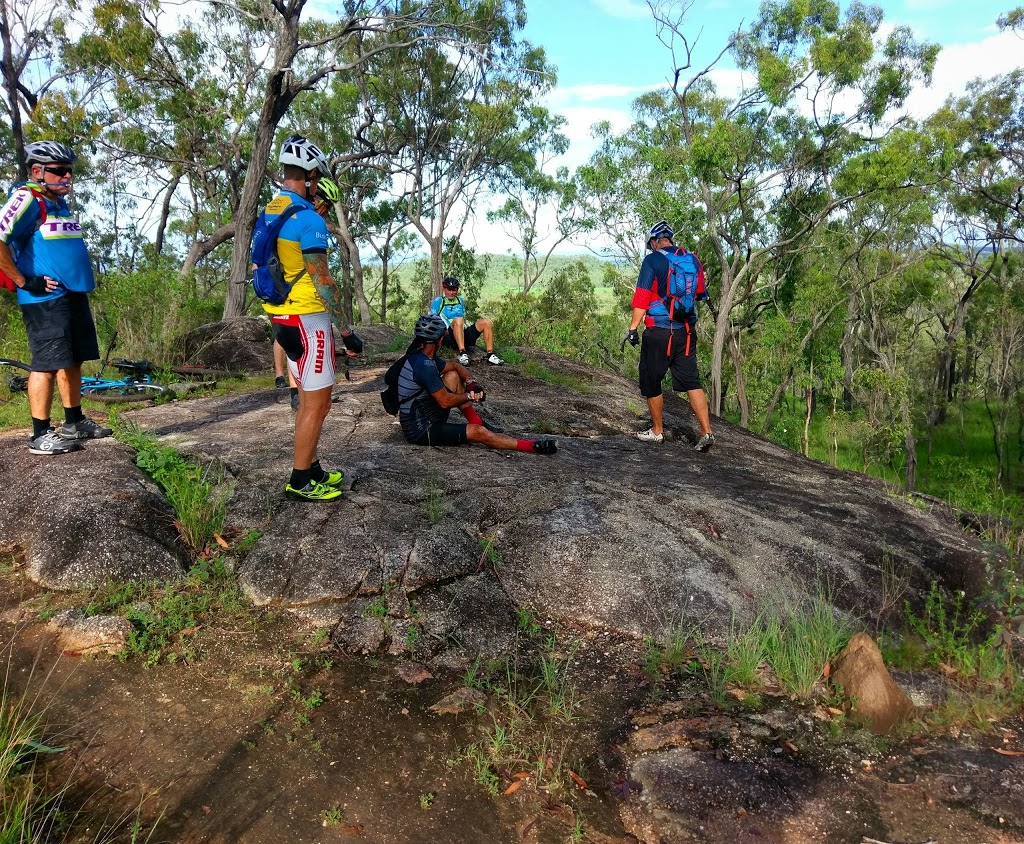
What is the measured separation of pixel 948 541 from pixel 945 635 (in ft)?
5.97

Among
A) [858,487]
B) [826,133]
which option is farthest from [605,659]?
[826,133]

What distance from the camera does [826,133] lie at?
774 inches

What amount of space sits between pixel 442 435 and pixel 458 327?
418 centimetres

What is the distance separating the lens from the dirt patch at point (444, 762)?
2.44 m

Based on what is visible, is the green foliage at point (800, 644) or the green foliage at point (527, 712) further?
the green foliage at point (800, 644)

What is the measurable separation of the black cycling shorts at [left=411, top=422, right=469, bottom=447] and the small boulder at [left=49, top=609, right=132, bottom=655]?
9.44ft

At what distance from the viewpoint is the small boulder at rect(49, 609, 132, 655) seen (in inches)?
126

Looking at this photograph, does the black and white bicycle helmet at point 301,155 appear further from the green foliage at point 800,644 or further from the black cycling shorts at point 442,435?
the green foliage at point 800,644

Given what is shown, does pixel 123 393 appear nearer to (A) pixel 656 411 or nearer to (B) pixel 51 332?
(B) pixel 51 332

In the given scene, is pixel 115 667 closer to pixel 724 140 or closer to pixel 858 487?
pixel 858 487

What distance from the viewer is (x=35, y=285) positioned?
4590 millimetres

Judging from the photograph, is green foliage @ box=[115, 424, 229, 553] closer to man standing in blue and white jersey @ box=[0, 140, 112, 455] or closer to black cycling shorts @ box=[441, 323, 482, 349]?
man standing in blue and white jersey @ box=[0, 140, 112, 455]

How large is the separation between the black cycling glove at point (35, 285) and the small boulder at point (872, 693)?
5.25m

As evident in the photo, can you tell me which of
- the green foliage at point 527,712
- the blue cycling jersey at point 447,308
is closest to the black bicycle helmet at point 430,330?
the green foliage at point 527,712
